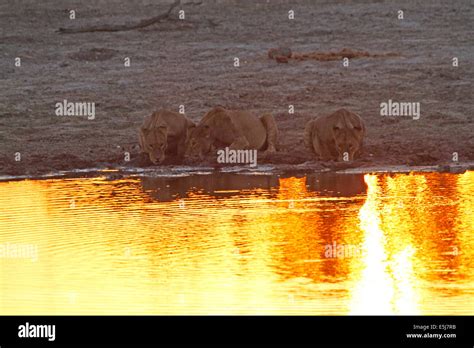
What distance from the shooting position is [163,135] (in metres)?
15.5

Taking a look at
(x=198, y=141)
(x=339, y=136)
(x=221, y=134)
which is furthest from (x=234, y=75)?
(x=339, y=136)

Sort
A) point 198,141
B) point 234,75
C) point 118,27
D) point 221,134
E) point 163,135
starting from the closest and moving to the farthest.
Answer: point 163,135
point 198,141
point 221,134
point 234,75
point 118,27

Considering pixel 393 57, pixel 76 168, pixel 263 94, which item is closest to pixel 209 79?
pixel 263 94

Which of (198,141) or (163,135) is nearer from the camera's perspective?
(163,135)

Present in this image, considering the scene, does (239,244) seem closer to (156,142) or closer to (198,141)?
(156,142)

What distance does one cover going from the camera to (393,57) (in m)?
22.3

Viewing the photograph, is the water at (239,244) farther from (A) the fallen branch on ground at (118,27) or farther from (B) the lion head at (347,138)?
(A) the fallen branch on ground at (118,27)

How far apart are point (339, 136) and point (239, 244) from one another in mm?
4403

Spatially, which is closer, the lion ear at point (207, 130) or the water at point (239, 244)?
the water at point (239, 244)

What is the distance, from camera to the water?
937 centimetres

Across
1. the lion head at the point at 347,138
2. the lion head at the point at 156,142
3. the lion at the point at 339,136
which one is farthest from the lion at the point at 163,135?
the lion head at the point at 347,138

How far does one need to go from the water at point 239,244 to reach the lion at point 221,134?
81cm

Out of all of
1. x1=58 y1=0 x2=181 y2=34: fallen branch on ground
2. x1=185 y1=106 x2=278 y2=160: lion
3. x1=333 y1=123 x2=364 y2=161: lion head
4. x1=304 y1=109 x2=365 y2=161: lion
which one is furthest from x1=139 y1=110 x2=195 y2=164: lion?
x1=58 y1=0 x2=181 y2=34: fallen branch on ground

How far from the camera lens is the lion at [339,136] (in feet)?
50.5
